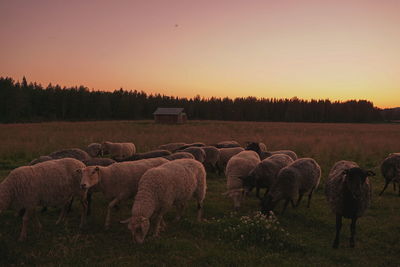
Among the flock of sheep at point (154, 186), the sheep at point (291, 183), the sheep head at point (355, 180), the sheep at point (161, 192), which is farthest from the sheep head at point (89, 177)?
the sheep head at point (355, 180)

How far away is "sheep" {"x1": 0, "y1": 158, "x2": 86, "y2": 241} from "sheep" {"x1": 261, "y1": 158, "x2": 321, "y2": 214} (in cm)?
550

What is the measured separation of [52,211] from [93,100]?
90453 mm

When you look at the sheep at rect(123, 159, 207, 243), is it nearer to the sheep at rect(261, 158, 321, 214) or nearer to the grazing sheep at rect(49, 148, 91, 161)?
the sheep at rect(261, 158, 321, 214)

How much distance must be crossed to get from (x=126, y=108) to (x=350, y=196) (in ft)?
313

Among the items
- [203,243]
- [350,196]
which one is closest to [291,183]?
[350,196]

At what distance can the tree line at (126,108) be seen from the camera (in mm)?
75875

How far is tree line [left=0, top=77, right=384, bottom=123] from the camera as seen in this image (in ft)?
249

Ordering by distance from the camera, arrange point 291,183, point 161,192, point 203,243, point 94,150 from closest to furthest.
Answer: point 203,243 → point 161,192 → point 291,183 → point 94,150

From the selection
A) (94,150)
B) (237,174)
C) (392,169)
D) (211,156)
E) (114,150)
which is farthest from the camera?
(114,150)

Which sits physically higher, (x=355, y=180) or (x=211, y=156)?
(x=355, y=180)

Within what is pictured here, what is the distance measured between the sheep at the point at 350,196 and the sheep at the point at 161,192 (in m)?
3.69

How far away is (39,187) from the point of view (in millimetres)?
7012

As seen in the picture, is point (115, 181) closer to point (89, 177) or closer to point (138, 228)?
point (89, 177)

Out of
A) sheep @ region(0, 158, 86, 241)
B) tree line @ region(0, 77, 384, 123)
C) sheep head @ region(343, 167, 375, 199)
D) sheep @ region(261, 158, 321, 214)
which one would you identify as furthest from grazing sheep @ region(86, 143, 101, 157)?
tree line @ region(0, 77, 384, 123)
